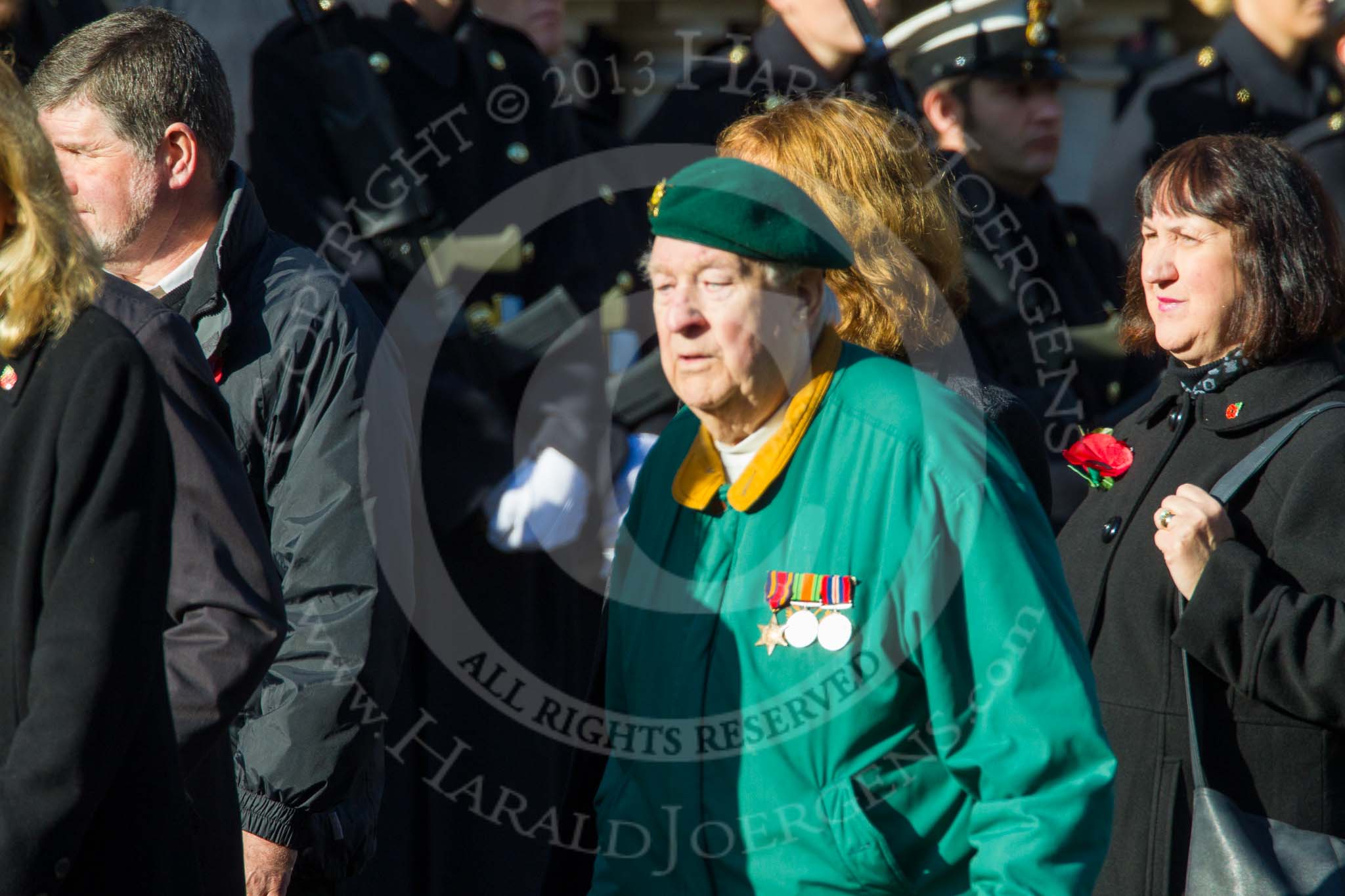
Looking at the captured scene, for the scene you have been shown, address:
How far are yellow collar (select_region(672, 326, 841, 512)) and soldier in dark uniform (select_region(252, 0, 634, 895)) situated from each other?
5.84 feet

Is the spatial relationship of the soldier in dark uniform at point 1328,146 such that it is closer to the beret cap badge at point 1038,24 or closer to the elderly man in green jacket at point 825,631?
the beret cap badge at point 1038,24

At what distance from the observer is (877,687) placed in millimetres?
2107

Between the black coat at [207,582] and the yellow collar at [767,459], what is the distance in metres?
0.62

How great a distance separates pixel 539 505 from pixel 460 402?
1.03ft

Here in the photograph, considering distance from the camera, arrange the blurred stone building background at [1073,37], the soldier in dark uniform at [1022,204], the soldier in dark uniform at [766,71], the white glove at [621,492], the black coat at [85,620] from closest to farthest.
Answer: the black coat at [85,620]
the white glove at [621,492]
the soldier in dark uniform at [766,71]
the soldier in dark uniform at [1022,204]
the blurred stone building background at [1073,37]

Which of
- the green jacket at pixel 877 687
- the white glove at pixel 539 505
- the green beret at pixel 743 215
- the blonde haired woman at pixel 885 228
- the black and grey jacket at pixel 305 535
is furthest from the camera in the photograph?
the white glove at pixel 539 505

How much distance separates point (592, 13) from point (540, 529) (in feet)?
6.87

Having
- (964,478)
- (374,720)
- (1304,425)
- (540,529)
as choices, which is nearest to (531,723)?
(540,529)

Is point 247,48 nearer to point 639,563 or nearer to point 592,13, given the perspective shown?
point 592,13

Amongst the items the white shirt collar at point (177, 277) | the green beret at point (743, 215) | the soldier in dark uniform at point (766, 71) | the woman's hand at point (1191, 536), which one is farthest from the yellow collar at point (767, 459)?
the soldier in dark uniform at point (766, 71)

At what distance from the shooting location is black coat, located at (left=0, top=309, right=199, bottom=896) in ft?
6.07

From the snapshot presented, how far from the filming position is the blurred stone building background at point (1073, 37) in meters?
5.43

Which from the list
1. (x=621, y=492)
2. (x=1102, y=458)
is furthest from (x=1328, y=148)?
(x=1102, y=458)

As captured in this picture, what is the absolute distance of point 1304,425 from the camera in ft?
9.57
